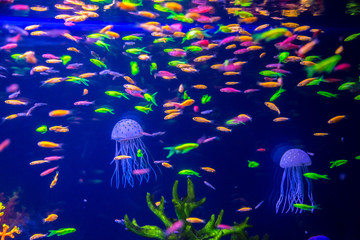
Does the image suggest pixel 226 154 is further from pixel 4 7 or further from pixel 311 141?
pixel 4 7

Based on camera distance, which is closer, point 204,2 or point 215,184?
point 204,2

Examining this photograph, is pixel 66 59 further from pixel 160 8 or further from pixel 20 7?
pixel 160 8

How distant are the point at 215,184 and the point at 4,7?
7.78 metres

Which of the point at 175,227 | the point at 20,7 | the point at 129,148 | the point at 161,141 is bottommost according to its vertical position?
the point at 129,148

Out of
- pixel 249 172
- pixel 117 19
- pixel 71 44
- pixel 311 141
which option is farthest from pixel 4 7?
pixel 311 141

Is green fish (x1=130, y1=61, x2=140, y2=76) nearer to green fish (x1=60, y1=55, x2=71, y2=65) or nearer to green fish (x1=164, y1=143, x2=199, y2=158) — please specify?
green fish (x1=60, y1=55, x2=71, y2=65)

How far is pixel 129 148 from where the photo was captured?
798 cm

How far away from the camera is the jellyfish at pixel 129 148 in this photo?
7.11 m

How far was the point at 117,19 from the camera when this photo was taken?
7656 mm

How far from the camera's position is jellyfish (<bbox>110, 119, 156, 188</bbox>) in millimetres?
7109

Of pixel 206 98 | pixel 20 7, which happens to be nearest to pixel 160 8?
pixel 206 98

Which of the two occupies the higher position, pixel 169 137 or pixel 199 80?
pixel 199 80

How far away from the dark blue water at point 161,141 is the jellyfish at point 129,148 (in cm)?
28

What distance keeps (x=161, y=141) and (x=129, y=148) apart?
1.09 m
